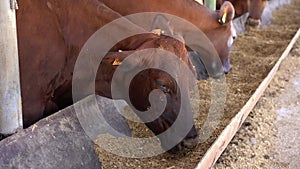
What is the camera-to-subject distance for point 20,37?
3.32 metres

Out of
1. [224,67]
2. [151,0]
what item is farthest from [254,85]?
[151,0]

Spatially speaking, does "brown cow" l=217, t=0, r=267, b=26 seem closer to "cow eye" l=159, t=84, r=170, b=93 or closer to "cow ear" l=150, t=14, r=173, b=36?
"cow ear" l=150, t=14, r=173, b=36

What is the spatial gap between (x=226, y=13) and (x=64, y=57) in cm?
214

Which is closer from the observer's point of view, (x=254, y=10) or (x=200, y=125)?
(x=200, y=125)

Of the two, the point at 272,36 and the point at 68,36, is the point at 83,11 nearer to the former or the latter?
the point at 68,36

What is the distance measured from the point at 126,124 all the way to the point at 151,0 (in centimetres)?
155

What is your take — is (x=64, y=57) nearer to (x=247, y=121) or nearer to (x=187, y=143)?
(x=187, y=143)

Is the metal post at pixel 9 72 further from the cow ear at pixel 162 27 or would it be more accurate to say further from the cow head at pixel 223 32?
the cow head at pixel 223 32

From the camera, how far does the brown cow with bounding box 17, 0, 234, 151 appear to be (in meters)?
3.28

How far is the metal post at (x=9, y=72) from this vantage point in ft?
8.06

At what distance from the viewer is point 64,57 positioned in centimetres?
354

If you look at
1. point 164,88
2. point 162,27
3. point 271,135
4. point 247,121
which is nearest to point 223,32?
point 247,121

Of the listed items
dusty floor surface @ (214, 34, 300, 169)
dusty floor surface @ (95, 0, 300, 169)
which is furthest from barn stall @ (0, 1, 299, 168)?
dusty floor surface @ (214, 34, 300, 169)

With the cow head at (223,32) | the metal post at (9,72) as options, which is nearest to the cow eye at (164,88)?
the metal post at (9,72)
